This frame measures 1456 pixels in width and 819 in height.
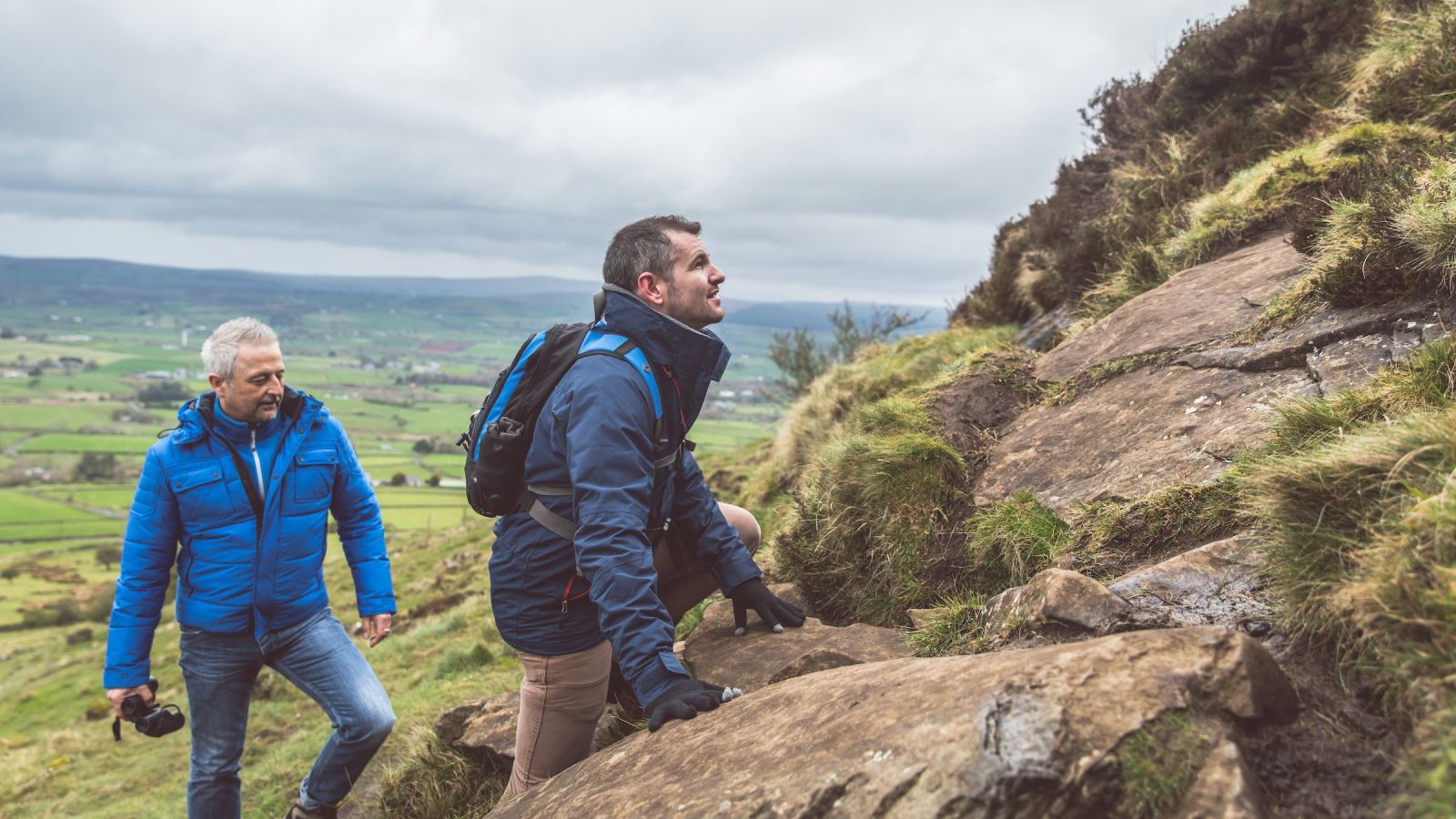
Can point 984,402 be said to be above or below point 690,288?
below

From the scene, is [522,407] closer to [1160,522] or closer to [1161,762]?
[1161,762]

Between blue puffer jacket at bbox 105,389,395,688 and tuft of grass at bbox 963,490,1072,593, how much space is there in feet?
14.0

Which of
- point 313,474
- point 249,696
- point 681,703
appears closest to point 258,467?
point 313,474

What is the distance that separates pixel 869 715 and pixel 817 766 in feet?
0.92

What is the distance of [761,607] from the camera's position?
17.1 ft

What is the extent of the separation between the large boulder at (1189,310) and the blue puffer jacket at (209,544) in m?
5.80

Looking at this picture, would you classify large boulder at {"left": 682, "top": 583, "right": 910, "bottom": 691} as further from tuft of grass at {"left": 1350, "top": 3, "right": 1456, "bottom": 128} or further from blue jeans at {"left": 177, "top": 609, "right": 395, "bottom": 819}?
tuft of grass at {"left": 1350, "top": 3, "right": 1456, "bottom": 128}

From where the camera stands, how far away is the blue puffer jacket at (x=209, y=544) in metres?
5.11

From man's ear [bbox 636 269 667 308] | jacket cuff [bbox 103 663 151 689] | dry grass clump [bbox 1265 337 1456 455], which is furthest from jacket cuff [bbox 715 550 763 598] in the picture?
jacket cuff [bbox 103 663 151 689]

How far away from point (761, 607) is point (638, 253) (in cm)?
227

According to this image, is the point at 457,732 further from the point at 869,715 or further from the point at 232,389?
the point at 869,715

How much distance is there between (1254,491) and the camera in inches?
135

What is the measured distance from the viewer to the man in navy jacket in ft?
12.2

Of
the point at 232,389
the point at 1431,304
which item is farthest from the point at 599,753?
the point at 1431,304
